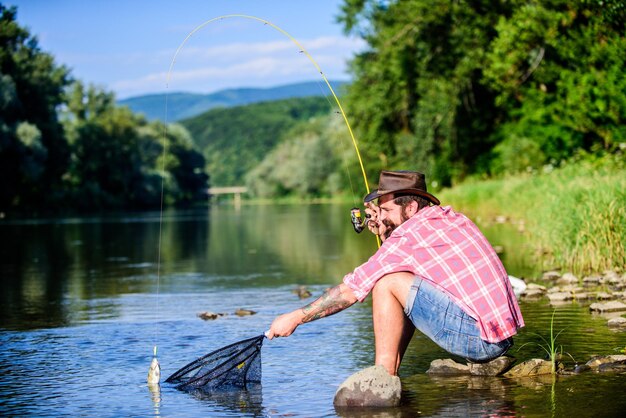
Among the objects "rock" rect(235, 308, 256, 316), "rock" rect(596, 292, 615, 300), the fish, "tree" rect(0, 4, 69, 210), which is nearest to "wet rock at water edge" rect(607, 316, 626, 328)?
"rock" rect(596, 292, 615, 300)

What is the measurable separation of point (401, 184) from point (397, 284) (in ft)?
2.23

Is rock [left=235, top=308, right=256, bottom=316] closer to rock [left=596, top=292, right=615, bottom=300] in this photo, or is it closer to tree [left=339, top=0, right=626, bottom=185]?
rock [left=596, top=292, right=615, bottom=300]

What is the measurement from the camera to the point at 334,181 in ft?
334

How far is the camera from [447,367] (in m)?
6.98

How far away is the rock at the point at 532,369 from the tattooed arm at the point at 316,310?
1.55 m

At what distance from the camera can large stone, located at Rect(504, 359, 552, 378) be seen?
22.2 ft

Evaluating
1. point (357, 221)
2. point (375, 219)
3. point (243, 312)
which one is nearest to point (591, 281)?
point (243, 312)

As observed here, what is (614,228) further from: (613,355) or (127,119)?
(127,119)

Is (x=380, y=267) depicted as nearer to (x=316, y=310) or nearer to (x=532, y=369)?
(x=316, y=310)

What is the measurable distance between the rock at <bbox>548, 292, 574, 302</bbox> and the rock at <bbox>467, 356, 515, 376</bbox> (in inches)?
158

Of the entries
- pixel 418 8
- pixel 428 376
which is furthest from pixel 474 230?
pixel 418 8

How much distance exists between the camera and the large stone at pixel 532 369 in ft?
22.2

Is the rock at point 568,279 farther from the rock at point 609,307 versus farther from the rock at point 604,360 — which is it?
the rock at point 604,360

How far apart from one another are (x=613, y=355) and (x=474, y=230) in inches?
66.7
